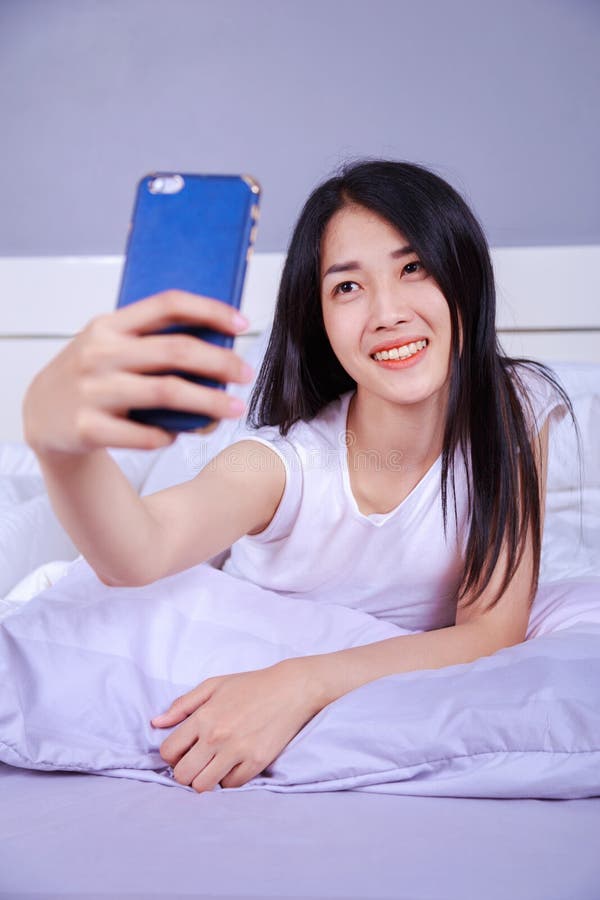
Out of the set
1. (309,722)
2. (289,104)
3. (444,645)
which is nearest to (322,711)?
(309,722)

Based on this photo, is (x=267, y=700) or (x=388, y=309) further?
(x=388, y=309)

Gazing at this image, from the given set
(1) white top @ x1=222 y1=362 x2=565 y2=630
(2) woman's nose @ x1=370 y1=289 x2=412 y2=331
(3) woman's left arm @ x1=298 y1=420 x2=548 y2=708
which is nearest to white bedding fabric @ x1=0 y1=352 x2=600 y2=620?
(1) white top @ x1=222 y1=362 x2=565 y2=630

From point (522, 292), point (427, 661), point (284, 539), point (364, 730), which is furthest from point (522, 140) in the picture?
point (364, 730)

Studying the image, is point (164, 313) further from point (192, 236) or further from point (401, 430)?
point (401, 430)

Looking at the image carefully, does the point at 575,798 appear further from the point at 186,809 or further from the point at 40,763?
the point at 40,763

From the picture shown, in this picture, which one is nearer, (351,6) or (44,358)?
(351,6)

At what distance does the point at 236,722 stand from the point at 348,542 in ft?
1.16

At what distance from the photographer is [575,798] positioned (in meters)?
0.70

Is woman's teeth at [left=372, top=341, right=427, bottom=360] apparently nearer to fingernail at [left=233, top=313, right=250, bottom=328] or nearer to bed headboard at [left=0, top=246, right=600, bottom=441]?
fingernail at [left=233, top=313, right=250, bottom=328]

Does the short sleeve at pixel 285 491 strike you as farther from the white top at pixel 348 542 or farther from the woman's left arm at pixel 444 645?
the woman's left arm at pixel 444 645

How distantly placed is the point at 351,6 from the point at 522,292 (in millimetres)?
698

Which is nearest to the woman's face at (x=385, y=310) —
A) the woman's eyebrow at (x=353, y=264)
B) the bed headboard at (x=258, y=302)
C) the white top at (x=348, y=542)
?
the woman's eyebrow at (x=353, y=264)

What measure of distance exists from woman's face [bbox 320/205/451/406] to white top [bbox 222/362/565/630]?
0.13m

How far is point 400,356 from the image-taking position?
0.98m
